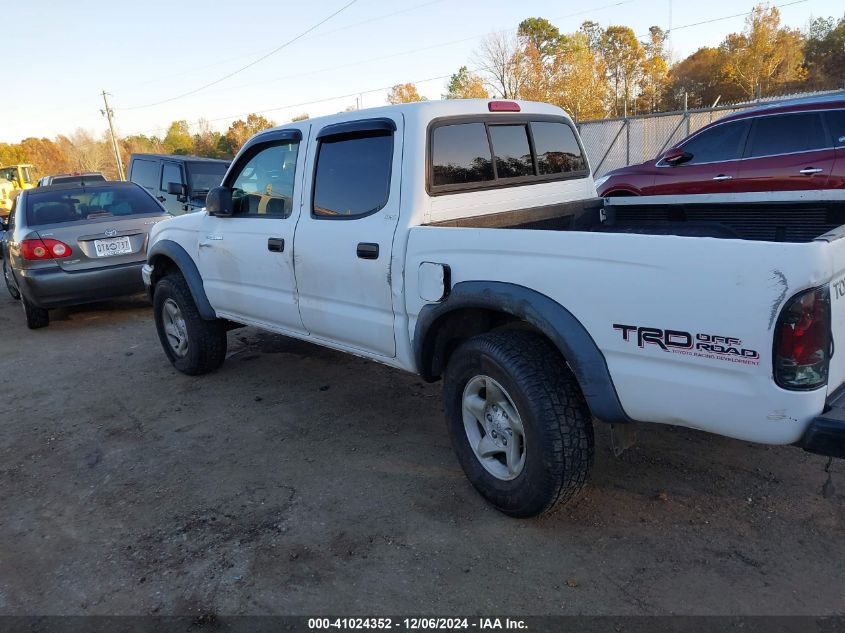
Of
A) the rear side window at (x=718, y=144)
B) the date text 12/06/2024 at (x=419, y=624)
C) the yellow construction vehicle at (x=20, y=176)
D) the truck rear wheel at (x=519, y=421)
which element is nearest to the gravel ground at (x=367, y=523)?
the date text 12/06/2024 at (x=419, y=624)

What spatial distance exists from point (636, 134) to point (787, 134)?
1083 cm

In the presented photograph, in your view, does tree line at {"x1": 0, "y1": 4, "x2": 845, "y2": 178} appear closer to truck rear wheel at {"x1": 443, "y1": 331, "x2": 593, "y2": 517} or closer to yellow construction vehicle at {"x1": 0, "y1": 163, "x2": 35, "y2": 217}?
yellow construction vehicle at {"x1": 0, "y1": 163, "x2": 35, "y2": 217}

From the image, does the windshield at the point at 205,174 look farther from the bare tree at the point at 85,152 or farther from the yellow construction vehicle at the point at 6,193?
the bare tree at the point at 85,152

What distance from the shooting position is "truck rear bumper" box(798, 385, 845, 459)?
2076 millimetres

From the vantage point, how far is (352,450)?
12.8 feet

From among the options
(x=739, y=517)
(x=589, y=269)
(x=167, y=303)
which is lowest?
(x=739, y=517)

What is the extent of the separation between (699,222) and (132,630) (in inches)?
135

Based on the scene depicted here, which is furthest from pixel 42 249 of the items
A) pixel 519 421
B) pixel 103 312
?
pixel 519 421

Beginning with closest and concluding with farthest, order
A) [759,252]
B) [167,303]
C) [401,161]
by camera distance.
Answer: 1. [759,252]
2. [401,161]
3. [167,303]

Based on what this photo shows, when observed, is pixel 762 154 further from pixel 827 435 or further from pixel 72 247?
pixel 72 247

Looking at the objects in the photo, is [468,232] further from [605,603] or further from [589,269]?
[605,603]

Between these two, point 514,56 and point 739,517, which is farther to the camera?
point 514,56

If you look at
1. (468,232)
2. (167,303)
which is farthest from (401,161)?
(167,303)

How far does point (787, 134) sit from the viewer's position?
7281 mm
